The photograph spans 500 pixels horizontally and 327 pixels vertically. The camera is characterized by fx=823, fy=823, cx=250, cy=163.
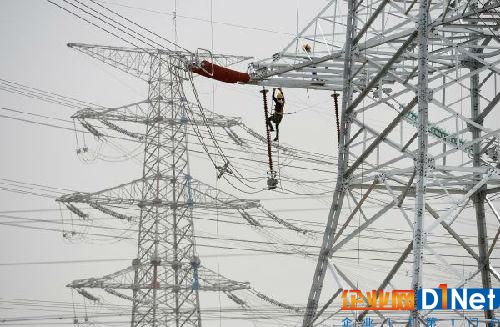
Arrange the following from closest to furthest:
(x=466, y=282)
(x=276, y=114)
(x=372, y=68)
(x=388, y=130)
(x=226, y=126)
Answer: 1. (x=388, y=130)
2. (x=466, y=282)
3. (x=372, y=68)
4. (x=276, y=114)
5. (x=226, y=126)

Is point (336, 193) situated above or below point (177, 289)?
above

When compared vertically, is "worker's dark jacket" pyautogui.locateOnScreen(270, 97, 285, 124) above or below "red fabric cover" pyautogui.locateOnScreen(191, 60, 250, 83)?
below

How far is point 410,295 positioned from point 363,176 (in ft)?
10.2

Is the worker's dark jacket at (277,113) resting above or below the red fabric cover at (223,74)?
below

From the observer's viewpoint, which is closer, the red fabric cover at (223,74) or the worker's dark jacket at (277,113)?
the red fabric cover at (223,74)

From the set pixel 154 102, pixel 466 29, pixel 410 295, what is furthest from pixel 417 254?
pixel 154 102

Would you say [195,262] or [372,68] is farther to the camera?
[195,262]

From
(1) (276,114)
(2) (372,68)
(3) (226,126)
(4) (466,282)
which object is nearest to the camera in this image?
(4) (466,282)

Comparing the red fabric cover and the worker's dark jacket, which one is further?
the worker's dark jacket

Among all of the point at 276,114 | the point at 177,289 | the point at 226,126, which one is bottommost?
the point at 177,289

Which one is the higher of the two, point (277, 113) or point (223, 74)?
point (223, 74)

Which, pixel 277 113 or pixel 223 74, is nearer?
pixel 223 74

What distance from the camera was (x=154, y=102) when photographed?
3319 centimetres

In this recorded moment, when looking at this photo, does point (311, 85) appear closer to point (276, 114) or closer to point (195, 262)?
point (276, 114)
